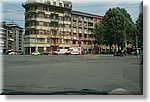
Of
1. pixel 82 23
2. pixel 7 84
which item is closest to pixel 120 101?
pixel 82 23

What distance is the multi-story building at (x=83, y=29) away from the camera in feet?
12.2

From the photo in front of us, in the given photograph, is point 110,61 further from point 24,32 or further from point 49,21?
point 24,32

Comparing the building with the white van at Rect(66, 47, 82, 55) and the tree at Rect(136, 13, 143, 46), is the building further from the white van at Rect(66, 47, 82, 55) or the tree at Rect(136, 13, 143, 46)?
the tree at Rect(136, 13, 143, 46)

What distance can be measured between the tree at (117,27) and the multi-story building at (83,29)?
140 millimetres

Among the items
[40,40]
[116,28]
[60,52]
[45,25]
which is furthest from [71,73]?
[116,28]

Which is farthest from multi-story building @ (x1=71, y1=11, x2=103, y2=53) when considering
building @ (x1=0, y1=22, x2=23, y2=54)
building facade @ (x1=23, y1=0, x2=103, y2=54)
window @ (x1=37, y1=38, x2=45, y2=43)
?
building @ (x1=0, y1=22, x2=23, y2=54)

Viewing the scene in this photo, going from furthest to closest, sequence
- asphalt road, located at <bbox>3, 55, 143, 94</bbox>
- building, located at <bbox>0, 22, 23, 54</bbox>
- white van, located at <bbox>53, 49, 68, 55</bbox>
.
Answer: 1. white van, located at <bbox>53, 49, 68, 55</bbox>
2. building, located at <bbox>0, 22, 23, 54</bbox>
3. asphalt road, located at <bbox>3, 55, 143, 94</bbox>

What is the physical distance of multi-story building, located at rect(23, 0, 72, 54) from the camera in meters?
3.62

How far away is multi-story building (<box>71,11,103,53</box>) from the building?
2.39 feet

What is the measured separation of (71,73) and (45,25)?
0.73 metres

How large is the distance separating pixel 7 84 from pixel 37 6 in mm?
1098

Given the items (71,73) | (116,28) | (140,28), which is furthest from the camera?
(116,28)

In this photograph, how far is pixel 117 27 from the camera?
12.1 feet

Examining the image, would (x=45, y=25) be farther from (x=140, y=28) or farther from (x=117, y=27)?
(x=140, y=28)
